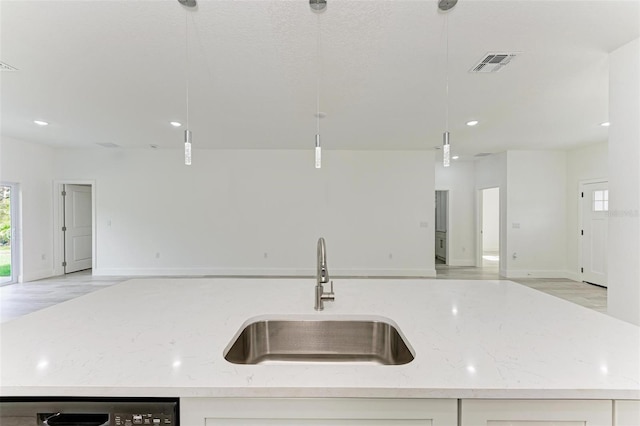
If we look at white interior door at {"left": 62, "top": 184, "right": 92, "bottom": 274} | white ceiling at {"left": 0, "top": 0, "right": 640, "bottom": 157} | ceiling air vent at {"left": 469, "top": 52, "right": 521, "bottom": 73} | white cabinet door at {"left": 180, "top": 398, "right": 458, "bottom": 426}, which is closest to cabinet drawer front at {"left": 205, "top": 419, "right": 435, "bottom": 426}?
white cabinet door at {"left": 180, "top": 398, "right": 458, "bottom": 426}

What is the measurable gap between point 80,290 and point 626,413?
21.8 ft

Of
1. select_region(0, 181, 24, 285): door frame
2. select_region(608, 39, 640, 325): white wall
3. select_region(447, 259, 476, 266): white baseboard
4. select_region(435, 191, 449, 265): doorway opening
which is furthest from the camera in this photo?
select_region(435, 191, 449, 265): doorway opening

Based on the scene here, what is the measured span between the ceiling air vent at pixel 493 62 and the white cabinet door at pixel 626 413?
8.26 ft

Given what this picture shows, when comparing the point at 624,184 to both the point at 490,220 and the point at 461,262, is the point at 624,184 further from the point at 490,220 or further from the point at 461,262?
the point at 490,220

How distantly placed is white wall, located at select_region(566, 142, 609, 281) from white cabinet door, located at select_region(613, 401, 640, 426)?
6.47 metres

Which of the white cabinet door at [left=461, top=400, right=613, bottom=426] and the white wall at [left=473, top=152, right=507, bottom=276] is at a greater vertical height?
the white wall at [left=473, top=152, right=507, bottom=276]

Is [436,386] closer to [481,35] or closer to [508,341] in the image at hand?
[508,341]

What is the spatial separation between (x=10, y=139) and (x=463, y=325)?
25.1 feet

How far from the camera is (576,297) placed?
469 centimetres

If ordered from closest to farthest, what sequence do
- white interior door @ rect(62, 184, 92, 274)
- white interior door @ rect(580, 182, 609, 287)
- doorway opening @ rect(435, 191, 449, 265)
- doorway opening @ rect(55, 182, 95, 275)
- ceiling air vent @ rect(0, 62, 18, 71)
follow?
ceiling air vent @ rect(0, 62, 18, 71), white interior door @ rect(580, 182, 609, 287), doorway opening @ rect(55, 182, 95, 275), white interior door @ rect(62, 184, 92, 274), doorway opening @ rect(435, 191, 449, 265)

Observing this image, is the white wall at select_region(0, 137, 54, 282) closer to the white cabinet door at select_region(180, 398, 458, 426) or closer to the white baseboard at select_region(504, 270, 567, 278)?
the white cabinet door at select_region(180, 398, 458, 426)

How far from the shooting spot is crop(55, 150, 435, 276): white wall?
20.5ft

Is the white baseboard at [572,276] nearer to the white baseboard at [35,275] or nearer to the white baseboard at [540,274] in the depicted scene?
the white baseboard at [540,274]

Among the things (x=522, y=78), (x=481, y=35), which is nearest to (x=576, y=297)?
(x=522, y=78)
